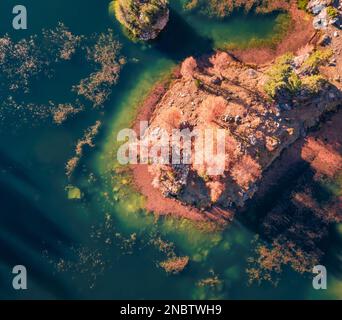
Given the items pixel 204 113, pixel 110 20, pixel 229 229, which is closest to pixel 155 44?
pixel 110 20

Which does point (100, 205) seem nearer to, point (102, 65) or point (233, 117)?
point (102, 65)

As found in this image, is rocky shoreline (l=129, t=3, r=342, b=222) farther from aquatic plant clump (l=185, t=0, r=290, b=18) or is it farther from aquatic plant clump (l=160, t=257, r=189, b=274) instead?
aquatic plant clump (l=160, t=257, r=189, b=274)

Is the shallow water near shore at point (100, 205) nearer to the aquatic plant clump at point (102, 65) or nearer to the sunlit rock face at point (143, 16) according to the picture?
the aquatic plant clump at point (102, 65)

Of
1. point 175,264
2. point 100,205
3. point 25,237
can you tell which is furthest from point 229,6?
point 25,237

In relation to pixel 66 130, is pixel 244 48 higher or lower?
higher

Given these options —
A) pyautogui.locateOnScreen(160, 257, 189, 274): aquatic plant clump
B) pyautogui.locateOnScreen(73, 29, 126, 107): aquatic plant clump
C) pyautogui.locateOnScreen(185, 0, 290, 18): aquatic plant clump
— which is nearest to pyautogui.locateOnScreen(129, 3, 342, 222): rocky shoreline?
pyautogui.locateOnScreen(185, 0, 290, 18): aquatic plant clump

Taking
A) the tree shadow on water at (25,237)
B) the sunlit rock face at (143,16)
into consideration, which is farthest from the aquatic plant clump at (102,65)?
the tree shadow on water at (25,237)

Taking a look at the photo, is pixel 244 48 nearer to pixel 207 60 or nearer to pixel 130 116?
pixel 207 60
